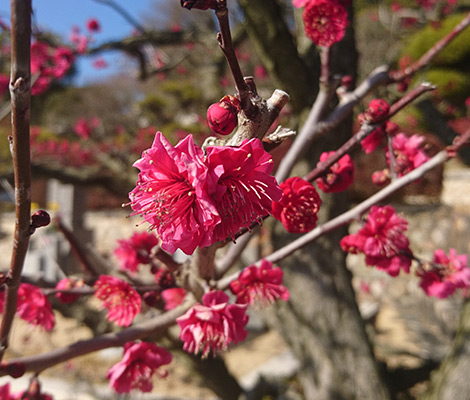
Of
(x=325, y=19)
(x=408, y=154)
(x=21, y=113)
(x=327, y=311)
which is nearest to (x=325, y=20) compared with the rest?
(x=325, y=19)

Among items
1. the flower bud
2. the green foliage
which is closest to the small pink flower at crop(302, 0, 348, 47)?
the flower bud

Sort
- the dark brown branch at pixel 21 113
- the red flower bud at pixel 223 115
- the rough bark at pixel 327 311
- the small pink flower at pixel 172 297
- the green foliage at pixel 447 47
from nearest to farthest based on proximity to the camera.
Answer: the dark brown branch at pixel 21 113 → the red flower bud at pixel 223 115 → the small pink flower at pixel 172 297 → the rough bark at pixel 327 311 → the green foliage at pixel 447 47

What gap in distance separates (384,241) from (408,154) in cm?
29

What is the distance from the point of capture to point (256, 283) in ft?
3.27

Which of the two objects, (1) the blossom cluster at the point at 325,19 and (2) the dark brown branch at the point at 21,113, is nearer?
(2) the dark brown branch at the point at 21,113

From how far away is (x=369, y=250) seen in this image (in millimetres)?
989

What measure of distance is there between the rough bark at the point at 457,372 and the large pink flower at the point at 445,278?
Answer: 85 cm

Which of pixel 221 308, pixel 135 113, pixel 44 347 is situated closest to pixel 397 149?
pixel 221 308

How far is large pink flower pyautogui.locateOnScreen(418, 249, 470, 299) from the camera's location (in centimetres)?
118

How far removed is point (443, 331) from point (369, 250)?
3.55 metres

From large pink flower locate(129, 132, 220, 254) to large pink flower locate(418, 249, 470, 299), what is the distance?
93 centimetres

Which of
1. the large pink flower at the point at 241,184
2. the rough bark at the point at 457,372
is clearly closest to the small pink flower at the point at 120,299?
the large pink flower at the point at 241,184

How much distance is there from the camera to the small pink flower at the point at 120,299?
3.32ft

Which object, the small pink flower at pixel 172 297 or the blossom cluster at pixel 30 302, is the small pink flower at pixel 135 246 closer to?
the small pink flower at pixel 172 297
